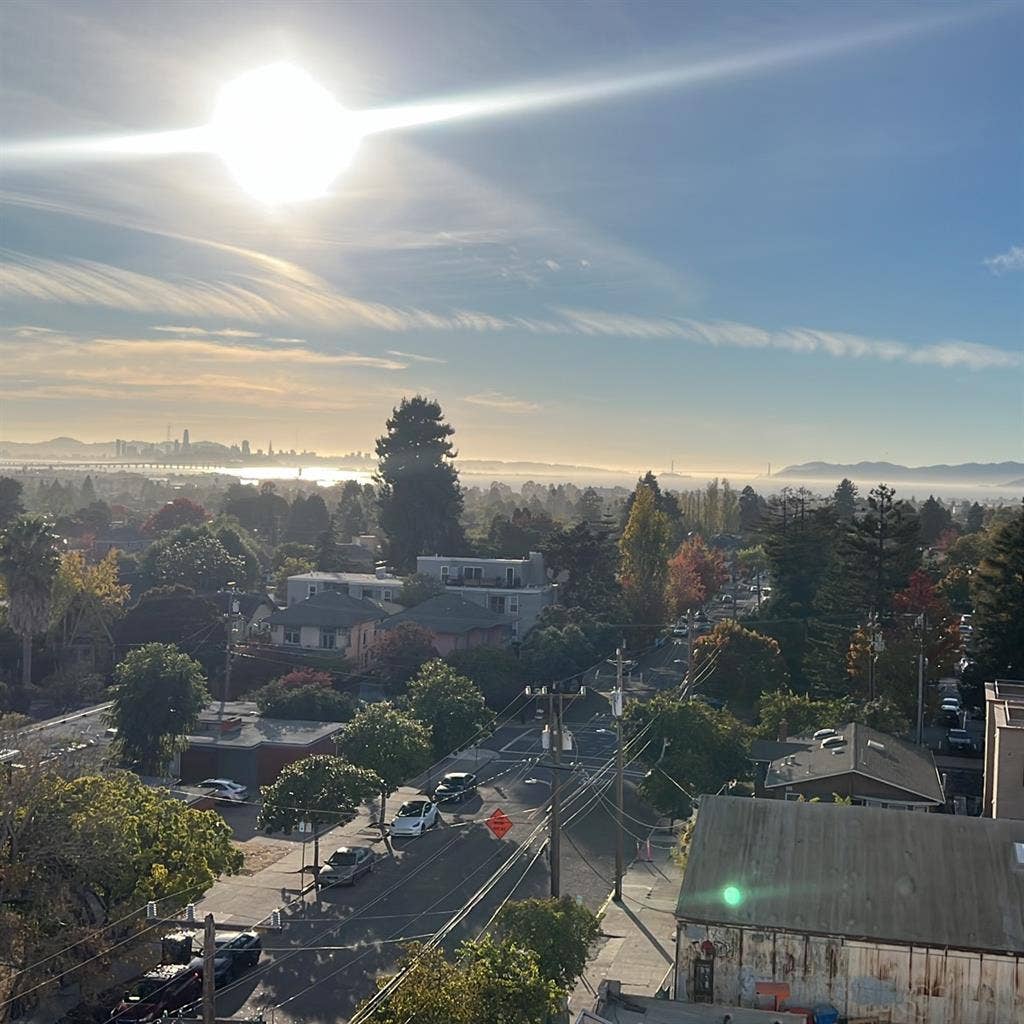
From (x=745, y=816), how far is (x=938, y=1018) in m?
5.55

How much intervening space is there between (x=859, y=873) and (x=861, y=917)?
1.15 m

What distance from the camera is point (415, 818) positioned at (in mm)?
35812

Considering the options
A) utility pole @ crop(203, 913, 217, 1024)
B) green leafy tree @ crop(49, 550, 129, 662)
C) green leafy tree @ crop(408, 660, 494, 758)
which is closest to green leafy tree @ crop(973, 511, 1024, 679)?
green leafy tree @ crop(408, 660, 494, 758)

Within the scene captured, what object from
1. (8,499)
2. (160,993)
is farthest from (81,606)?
(8,499)

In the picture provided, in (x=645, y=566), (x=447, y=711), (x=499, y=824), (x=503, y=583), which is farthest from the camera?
(x=503, y=583)

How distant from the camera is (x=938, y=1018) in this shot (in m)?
19.8

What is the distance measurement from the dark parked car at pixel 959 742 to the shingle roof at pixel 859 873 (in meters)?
24.5

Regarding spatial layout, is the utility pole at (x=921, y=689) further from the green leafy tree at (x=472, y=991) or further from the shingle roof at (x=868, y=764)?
the green leafy tree at (x=472, y=991)

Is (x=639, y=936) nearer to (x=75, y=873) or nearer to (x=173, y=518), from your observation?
(x=75, y=873)

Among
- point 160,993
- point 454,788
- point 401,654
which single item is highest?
point 401,654

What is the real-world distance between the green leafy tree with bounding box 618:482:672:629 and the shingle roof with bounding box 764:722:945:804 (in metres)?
32.8

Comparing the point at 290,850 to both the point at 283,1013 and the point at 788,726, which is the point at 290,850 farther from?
the point at 788,726

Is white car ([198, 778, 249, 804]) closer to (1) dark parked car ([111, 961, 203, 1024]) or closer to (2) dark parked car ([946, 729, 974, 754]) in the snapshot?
(1) dark parked car ([111, 961, 203, 1024])

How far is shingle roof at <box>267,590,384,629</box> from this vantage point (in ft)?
212
